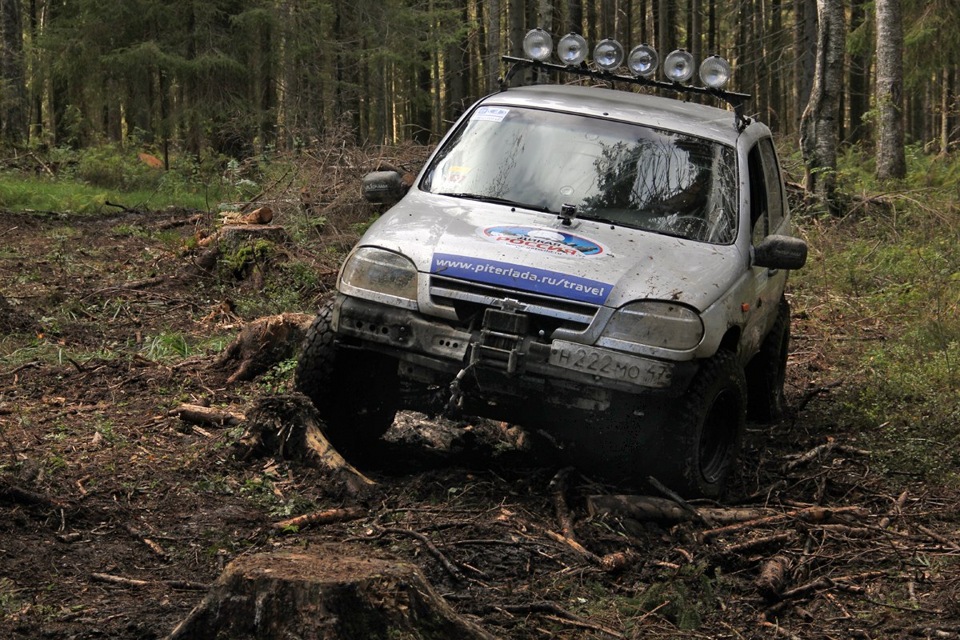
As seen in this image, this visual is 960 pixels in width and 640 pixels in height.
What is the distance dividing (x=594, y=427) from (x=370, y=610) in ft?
8.24

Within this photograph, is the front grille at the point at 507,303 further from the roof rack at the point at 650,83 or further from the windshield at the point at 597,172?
the roof rack at the point at 650,83

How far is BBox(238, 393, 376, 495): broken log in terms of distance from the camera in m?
5.79

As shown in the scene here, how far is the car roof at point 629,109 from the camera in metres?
6.79

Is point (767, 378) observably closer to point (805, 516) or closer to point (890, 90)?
point (805, 516)

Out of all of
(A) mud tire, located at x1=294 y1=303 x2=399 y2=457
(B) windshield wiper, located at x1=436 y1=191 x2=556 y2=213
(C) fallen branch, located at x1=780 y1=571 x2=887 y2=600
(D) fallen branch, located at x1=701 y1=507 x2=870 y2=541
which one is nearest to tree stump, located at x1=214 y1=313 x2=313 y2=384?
(A) mud tire, located at x1=294 y1=303 x2=399 y2=457

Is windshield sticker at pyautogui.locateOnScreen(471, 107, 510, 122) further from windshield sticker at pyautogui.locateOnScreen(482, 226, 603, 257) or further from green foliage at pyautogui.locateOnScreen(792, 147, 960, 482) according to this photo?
green foliage at pyautogui.locateOnScreen(792, 147, 960, 482)

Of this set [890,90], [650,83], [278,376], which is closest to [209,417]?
[278,376]

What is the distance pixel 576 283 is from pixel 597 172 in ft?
4.16

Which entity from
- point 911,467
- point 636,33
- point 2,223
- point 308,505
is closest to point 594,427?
point 308,505

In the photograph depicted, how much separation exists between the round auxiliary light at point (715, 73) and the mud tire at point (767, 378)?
192 cm

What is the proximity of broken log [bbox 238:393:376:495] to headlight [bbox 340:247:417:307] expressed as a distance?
694 mm

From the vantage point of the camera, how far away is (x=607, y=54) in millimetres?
7281

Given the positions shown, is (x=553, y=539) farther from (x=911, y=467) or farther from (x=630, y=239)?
(x=911, y=467)

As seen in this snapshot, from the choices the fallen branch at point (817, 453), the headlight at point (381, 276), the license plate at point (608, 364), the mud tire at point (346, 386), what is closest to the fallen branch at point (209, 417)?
the mud tire at point (346, 386)
